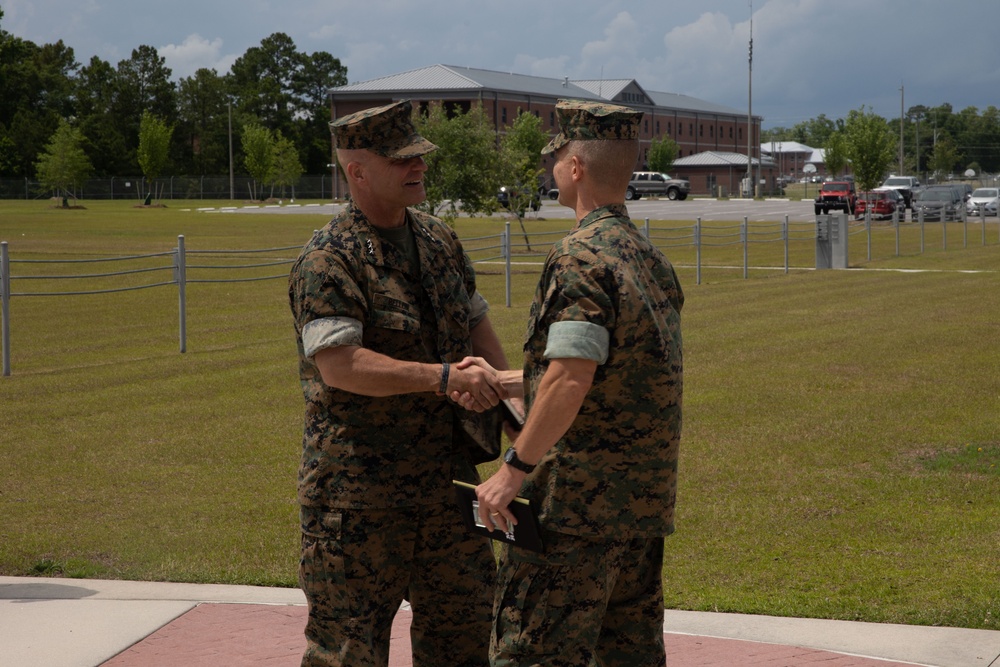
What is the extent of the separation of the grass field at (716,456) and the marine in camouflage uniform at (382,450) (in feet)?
7.04

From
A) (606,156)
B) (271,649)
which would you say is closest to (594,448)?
(606,156)

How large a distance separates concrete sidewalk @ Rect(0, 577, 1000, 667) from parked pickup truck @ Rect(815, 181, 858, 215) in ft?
192

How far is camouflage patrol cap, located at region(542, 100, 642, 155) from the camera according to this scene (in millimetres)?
3414

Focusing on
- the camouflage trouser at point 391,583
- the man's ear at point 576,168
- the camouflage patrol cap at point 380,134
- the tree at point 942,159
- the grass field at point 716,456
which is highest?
the tree at point 942,159

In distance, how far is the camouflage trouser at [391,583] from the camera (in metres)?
3.66

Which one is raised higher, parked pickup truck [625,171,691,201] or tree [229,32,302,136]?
tree [229,32,302,136]

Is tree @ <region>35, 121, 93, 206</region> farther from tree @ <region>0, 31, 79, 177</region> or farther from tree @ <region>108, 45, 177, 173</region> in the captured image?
tree @ <region>108, 45, 177, 173</region>

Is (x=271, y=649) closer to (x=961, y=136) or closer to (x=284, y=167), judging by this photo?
(x=284, y=167)

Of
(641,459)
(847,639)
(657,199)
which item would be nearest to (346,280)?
(641,459)

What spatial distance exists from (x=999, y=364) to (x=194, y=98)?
111463 millimetres

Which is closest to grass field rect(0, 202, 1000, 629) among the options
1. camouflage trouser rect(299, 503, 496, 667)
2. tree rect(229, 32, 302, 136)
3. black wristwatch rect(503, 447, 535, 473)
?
camouflage trouser rect(299, 503, 496, 667)

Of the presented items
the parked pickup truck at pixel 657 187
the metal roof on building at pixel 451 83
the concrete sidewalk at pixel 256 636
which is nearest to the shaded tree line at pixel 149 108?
the metal roof on building at pixel 451 83

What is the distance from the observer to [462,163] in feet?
110

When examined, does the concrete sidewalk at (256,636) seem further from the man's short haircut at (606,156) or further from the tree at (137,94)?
the tree at (137,94)
